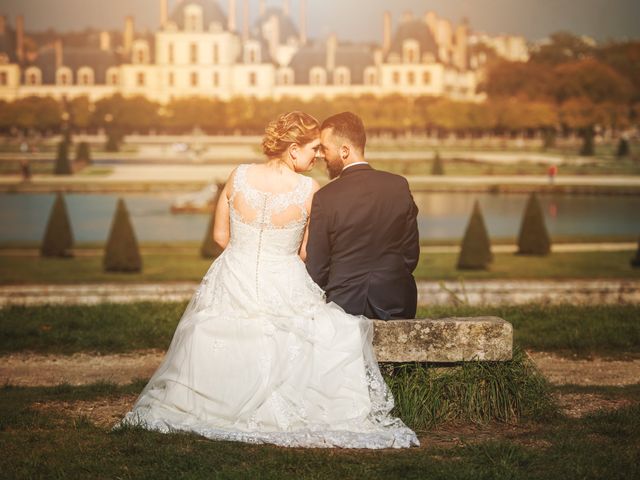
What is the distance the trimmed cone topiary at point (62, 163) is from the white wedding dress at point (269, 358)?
15854 millimetres

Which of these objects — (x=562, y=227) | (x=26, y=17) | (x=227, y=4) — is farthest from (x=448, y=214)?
(x=26, y=17)

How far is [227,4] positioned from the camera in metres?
19.5

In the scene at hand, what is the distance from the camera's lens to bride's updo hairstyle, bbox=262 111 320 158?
340cm

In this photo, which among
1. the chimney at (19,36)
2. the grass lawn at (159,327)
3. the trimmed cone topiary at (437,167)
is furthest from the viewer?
the trimmed cone topiary at (437,167)

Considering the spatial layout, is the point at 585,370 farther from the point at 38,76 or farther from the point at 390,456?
the point at 38,76

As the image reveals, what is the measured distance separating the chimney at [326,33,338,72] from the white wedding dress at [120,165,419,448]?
16.3m

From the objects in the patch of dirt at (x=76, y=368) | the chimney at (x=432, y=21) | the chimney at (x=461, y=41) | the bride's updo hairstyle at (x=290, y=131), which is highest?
the chimney at (x=432, y=21)

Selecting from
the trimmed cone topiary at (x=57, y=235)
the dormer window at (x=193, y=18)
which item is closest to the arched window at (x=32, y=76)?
the dormer window at (x=193, y=18)

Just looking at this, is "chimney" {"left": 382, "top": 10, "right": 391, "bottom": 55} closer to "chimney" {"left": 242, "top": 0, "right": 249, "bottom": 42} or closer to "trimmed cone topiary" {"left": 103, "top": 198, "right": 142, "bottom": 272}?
"chimney" {"left": 242, "top": 0, "right": 249, "bottom": 42}

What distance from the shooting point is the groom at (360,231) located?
3.49m

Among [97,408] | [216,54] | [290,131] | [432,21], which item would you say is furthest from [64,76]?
[290,131]

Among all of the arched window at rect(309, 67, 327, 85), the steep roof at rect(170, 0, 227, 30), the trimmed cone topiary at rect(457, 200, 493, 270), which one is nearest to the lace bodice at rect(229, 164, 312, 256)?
the trimmed cone topiary at rect(457, 200, 493, 270)

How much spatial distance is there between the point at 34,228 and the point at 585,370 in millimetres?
14149

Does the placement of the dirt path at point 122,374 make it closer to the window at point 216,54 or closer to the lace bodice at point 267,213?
the lace bodice at point 267,213
